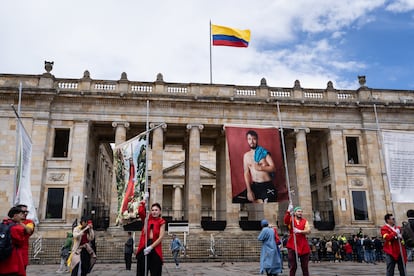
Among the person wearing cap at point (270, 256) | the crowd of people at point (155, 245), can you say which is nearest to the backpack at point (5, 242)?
the crowd of people at point (155, 245)

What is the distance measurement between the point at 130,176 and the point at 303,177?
2159cm

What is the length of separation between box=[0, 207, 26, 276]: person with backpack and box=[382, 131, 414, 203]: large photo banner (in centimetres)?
888

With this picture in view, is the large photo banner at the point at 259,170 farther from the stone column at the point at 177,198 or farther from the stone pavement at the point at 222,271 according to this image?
the stone column at the point at 177,198

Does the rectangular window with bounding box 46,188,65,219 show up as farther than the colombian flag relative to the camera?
No

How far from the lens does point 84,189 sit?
26.8 m

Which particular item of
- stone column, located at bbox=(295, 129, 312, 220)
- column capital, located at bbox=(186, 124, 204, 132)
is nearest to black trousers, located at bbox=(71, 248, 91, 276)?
column capital, located at bbox=(186, 124, 204, 132)

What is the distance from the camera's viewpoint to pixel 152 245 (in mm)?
6586

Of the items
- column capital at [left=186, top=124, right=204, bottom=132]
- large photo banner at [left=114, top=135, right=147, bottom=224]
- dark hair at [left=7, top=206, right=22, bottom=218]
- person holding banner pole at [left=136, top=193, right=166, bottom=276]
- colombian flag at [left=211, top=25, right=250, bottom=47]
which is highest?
colombian flag at [left=211, top=25, right=250, bottom=47]

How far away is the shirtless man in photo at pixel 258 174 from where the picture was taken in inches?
699

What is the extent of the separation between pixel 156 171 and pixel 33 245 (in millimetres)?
9467

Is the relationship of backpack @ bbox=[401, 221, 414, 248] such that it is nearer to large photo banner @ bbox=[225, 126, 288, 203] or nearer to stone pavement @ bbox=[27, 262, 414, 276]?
stone pavement @ bbox=[27, 262, 414, 276]

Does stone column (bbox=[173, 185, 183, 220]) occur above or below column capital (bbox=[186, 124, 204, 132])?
below

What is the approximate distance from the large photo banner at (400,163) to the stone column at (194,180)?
1786cm

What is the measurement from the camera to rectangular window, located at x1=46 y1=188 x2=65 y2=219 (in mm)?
25781
